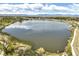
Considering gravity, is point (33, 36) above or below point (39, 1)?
below

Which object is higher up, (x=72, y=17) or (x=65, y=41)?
(x=72, y=17)

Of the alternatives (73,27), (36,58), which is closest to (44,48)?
(36,58)

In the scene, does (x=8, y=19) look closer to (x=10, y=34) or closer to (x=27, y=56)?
(x=10, y=34)

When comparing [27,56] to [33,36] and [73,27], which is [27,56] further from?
[73,27]

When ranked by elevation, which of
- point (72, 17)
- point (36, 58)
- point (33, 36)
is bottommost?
point (36, 58)

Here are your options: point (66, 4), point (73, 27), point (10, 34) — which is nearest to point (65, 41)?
point (73, 27)

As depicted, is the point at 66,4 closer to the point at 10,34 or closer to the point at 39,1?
the point at 39,1
